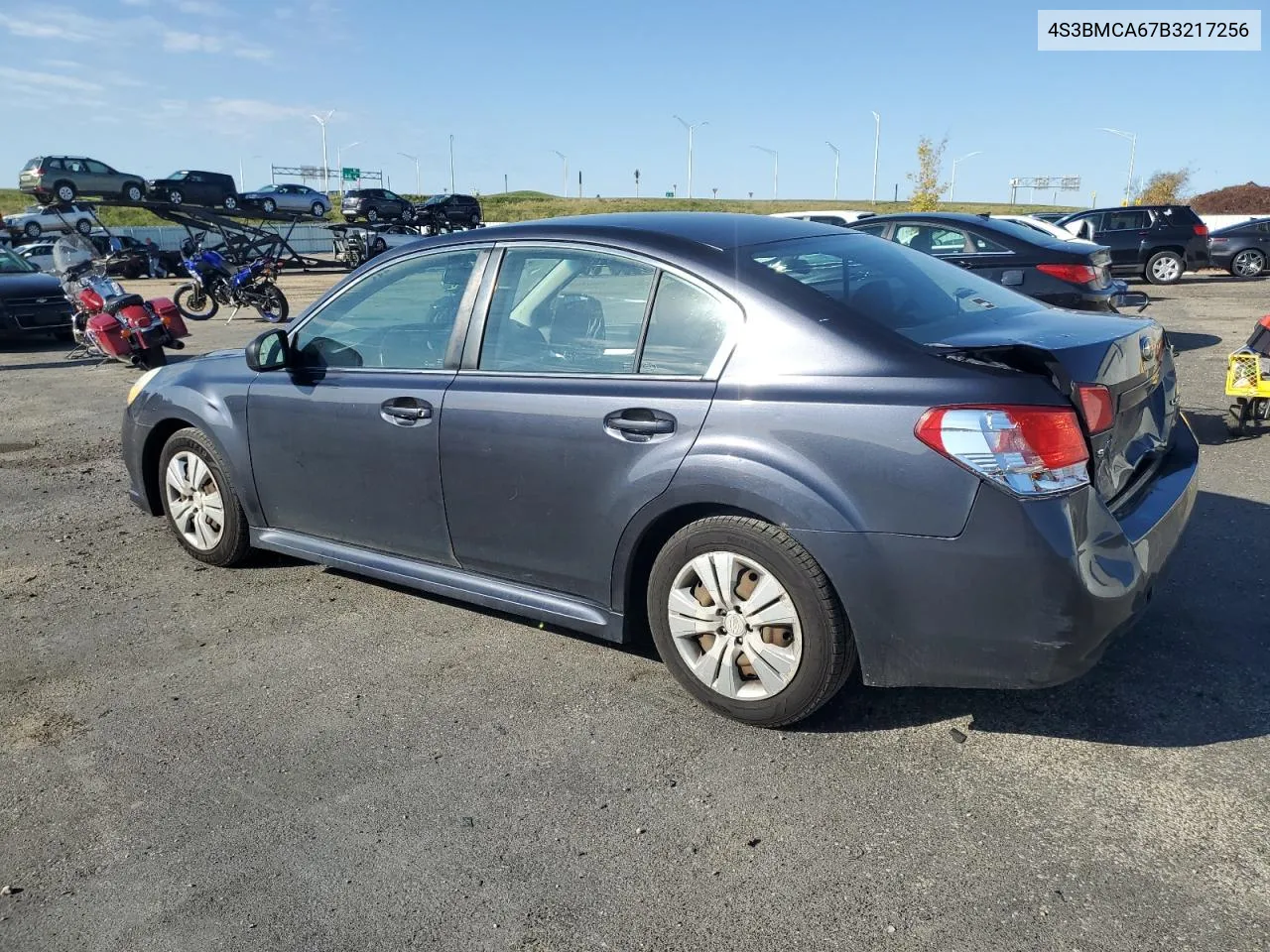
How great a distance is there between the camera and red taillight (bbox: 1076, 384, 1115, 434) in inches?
116

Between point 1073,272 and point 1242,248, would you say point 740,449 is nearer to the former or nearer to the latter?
point 1073,272

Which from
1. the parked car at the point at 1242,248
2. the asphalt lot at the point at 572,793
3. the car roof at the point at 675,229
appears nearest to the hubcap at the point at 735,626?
the asphalt lot at the point at 572,793

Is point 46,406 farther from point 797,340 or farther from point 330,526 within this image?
point 797,340

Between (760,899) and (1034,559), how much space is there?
117 cm

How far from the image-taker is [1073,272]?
30.9ft

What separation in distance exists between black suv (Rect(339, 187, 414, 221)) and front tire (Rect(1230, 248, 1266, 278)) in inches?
1288

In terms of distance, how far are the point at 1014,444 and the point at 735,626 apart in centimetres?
103

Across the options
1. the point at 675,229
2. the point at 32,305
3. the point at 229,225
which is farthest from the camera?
the point at 229,225

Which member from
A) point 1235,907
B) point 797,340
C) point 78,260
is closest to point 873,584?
point 797,340

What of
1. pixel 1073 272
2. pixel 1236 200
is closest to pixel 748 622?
pixel 1073 272

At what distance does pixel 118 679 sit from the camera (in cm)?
391

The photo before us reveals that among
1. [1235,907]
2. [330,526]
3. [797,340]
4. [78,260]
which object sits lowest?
[1235,907]

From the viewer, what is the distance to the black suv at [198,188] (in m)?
42.4

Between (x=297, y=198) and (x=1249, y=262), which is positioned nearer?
(x=1249, y=262)
